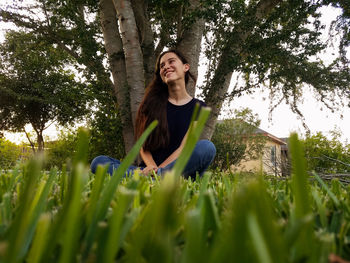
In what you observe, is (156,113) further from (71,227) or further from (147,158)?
(71,227)

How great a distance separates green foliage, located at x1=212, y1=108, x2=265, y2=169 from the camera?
13.0 metres

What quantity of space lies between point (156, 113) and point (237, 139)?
12.2 m

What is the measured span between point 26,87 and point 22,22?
29.9 ft

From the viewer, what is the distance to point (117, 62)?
5.43 m

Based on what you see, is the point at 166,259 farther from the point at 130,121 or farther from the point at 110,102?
the point at 110,102

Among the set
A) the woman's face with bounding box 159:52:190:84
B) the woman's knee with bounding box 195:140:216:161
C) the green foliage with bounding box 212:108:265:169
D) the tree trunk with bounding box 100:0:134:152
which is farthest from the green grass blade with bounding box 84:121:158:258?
the green foliage with bounding box 212:108:265:169

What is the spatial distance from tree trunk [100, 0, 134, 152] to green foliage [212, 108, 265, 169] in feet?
24.5

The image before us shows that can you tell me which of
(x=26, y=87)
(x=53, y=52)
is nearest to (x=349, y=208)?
(x=53, y=52)

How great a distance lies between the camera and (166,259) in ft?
0.71

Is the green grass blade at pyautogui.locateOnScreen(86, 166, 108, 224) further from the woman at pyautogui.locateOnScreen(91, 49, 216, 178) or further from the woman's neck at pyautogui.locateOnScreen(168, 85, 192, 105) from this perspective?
the woman's neck at pyautogui.locateOnScreen(168, 85, 192, 105)

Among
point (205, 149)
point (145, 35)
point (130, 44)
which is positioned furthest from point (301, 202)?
point (145, 35)

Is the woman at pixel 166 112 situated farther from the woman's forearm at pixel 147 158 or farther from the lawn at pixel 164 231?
the lawn at pixel 164 231

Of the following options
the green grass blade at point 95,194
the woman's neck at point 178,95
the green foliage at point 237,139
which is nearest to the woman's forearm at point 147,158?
the woman's neck at point 178,95

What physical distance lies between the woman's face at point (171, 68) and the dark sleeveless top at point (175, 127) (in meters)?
0.39
